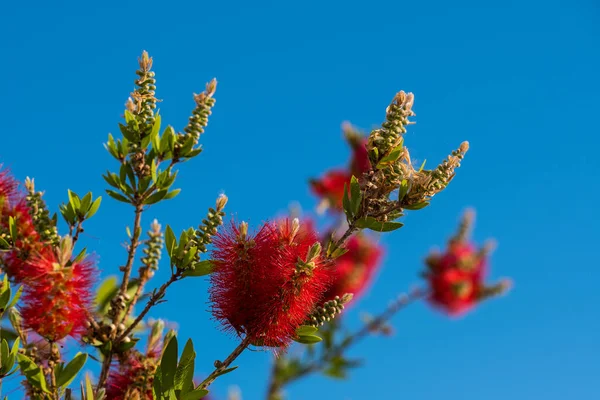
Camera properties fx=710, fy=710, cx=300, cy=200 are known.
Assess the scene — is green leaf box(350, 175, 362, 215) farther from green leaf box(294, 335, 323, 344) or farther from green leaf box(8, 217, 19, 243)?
green leaf box(8, 217, 19, 243)

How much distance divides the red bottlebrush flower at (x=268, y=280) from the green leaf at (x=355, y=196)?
11 centimetres

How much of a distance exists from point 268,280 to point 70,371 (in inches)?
19.2

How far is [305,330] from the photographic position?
5.24 feet

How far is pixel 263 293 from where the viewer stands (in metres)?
1.55

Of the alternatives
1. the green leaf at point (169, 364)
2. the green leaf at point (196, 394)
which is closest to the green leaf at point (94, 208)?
the green leaf at point (169, 364)

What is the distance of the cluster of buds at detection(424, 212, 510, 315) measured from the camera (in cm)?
460

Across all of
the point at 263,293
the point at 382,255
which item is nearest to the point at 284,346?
the point at 263,293

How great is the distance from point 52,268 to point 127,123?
14.4 inches

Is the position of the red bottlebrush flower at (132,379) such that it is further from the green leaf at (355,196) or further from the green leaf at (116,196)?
the green leaf at (355,196)

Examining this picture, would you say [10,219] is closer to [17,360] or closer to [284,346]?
[17,360]

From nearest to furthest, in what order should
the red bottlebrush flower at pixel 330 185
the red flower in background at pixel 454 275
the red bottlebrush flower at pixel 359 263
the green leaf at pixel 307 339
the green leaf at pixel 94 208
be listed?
the green leaf at pixel 307 339 < the green leaf at pixel 94 208 < the red bottlebrush flower at pixel 359 263 < the red bottlebrush flower at pixel 330 185 < the red flower in background at pixel 454 275

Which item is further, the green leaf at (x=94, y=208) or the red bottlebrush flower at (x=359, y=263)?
the red bottlebrush flower at (x=359, y=263)

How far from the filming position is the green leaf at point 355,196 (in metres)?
1.56

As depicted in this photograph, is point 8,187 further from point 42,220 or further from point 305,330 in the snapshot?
point 305,330
